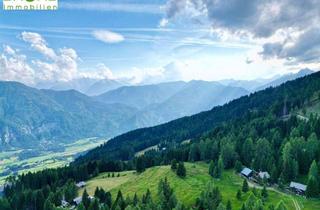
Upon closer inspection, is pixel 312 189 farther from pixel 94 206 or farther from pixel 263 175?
pixel 94 206

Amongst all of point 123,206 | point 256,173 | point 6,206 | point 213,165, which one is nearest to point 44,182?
point 6,206

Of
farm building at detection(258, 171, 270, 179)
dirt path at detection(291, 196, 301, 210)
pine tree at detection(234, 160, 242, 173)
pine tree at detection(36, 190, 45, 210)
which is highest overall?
pine tree at detection(234, 160, 242, 173)

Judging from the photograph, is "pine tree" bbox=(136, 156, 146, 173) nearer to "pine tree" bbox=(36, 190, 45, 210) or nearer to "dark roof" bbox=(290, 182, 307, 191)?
"pine tree" bbox=(36, 190, 45, 210)

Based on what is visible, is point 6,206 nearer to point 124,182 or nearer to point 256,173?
point 124,182

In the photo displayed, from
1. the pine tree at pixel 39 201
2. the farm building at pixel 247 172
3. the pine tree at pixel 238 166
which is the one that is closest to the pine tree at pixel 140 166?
the pine tree at pixel 238 166

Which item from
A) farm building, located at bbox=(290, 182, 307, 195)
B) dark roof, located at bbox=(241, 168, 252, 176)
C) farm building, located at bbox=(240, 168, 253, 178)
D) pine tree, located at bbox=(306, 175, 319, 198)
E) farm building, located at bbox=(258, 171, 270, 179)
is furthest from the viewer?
dark roof, located at bbox=(241, 168, 252, 176)

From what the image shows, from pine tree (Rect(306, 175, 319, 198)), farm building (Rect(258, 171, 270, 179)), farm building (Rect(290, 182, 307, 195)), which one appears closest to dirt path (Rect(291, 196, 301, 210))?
pine tree (Rect(306, 175, 319, 198))
